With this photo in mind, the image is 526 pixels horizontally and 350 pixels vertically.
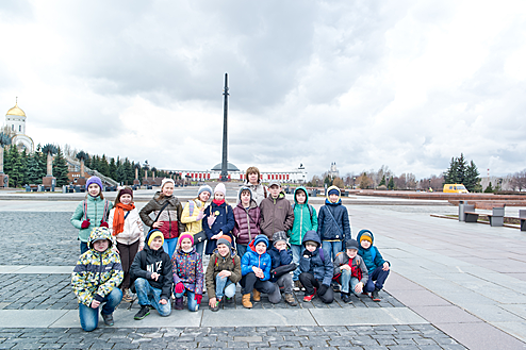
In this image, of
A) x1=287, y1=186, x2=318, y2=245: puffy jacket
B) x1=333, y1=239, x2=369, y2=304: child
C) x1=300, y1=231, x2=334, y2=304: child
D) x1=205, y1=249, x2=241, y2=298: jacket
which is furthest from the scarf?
x1=333, y1=239, x2=369, y2=304: child

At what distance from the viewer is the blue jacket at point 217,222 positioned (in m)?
4.39

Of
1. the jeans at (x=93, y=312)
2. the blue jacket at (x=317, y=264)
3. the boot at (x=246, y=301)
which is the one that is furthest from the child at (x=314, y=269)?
the jeans at (x=93, y=312)

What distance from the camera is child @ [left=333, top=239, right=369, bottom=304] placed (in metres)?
4.12

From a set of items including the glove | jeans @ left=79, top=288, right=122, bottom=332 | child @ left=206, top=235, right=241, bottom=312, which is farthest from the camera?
child @ left=206, top=235, right=241, bottom=312

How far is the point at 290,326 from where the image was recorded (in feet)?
11.0

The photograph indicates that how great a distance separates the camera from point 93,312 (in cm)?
319

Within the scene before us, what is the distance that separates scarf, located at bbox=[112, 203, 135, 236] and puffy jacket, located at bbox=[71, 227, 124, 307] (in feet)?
2.17

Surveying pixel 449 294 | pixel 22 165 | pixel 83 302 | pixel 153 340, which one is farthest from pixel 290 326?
pixel 22 165

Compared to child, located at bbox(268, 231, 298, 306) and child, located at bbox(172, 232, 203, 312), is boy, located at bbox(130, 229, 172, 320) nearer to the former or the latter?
child, located at bbox(172, 232, 203, 312)

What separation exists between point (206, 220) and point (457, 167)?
203 ft

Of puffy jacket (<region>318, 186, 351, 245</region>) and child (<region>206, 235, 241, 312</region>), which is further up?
puffy jacket (<region>318, 186, 351, 245</region>)

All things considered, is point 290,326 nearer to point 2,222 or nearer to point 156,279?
point 156,279

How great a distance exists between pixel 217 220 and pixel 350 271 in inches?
82.1

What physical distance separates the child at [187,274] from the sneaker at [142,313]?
1.15 feet
